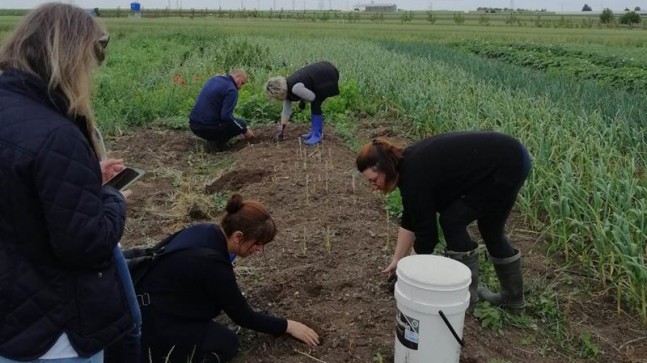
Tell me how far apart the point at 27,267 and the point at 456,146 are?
2054 mm

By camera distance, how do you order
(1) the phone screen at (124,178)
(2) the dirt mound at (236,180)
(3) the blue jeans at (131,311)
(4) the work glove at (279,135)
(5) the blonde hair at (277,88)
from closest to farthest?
1. (3) the blue jeans at (131,311)
2. (1) the phone screen at (124,178)
3. (2) the dirt mound at (236,180)
4. (5) the blonde hair at (277,88)
5. (4) the work glove at (279,135)

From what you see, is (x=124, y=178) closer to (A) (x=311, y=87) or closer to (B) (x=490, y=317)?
(B) (x=490, y=317)

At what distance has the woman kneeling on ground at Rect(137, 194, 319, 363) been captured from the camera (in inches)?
105

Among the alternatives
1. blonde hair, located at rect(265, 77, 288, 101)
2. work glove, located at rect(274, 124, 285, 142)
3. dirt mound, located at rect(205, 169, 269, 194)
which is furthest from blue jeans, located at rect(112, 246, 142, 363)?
work glove, located at rect(274, 124, 285, 142)

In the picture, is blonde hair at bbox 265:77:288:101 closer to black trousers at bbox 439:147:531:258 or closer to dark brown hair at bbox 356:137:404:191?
black trousers at bbox 439:147:531:258

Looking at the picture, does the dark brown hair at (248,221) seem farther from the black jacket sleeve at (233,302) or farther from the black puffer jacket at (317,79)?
the black puffer jacket at (317,79)

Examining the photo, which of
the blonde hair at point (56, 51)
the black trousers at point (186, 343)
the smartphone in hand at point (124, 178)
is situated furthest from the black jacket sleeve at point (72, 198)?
the black trousers at point (186, 343)

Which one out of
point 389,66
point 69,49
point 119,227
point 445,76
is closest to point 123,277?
point 119,227

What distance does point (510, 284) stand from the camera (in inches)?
131

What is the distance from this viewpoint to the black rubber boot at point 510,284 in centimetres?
329

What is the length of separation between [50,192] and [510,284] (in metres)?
2.52

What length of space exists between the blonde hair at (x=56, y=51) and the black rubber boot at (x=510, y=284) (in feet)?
7.89

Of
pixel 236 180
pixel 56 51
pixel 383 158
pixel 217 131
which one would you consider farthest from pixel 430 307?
pixel 217 131

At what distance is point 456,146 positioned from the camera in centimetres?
302
